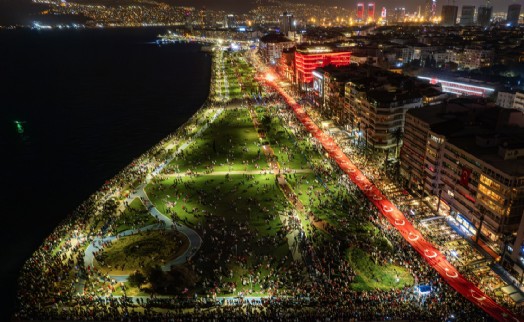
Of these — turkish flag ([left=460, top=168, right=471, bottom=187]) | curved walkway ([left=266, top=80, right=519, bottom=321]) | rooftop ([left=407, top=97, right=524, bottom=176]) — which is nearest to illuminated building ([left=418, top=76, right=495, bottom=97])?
rooftop ([left=407, top=97, right=524, bottom=176])

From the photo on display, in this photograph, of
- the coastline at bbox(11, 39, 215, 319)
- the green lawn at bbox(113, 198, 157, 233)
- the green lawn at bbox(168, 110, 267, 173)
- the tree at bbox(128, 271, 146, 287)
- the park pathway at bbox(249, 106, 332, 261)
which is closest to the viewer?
the tree at bbox(128, 271, 146, 287)

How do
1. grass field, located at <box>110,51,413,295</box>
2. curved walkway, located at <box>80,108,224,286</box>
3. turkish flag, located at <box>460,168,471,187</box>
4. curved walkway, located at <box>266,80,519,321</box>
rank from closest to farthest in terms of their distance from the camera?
curved walkway, located at <box>266,80,519,321</box> → grass field, located at <box>110,51,413,295</box> → curved walkway, located at <box>80,108,224,286</box> → turkish flag, located at <box>460,168,471,187</box>

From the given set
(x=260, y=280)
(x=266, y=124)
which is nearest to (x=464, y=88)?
(x=266, y=124)

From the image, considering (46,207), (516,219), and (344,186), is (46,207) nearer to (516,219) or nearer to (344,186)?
(344,186)

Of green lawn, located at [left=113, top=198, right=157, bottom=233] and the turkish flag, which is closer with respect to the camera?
the turkish flag

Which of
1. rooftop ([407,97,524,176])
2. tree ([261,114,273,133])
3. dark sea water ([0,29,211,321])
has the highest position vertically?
rooftop ([407,97,524,176])

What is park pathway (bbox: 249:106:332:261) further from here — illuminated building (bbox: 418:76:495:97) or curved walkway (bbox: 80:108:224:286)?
illuminated building (bbox: 418:76:495:97)

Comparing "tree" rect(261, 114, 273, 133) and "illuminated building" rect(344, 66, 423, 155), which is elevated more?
"illuminated building" rect(344, 66, 423, 155)
